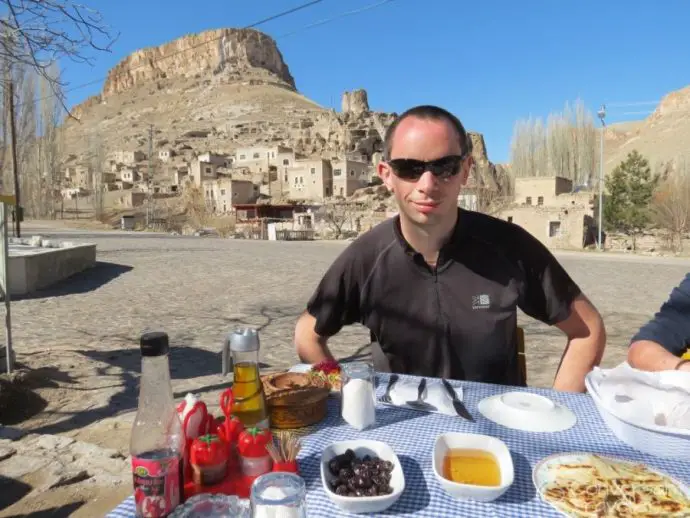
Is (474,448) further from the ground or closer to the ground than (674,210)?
closer to the ground

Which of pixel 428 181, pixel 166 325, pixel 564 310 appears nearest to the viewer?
pixel 428 181

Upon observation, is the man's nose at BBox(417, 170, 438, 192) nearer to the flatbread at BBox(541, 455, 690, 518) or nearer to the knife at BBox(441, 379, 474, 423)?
the knife at BBox(441, 379, 474, 423)

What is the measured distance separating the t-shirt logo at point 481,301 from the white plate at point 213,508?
4.94 ft

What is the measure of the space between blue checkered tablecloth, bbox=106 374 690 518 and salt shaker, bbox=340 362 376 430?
3cm

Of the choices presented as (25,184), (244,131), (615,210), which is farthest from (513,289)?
(244,131)

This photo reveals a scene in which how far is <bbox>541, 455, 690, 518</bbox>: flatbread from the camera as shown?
3.83 ft

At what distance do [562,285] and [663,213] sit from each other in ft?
128

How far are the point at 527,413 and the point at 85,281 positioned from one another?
1213 centimetres

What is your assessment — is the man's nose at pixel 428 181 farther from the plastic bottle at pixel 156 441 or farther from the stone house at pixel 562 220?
the stone house at pixel 562 220

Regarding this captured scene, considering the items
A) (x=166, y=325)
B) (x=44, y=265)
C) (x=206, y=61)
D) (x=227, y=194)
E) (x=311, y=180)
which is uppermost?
(x=206, y=61)

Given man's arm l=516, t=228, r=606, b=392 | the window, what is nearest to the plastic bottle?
man's arm l=516, t=228, r=606, b=392

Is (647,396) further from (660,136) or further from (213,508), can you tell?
(660,136)

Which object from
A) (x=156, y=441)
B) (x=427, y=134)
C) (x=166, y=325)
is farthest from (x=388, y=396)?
(x=166, y=325)

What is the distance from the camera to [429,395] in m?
1.84
